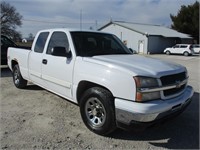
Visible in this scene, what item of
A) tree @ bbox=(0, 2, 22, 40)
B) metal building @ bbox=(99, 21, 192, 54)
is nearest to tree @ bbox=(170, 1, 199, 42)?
metal building @ bbox=(99, 21, 192, 54)

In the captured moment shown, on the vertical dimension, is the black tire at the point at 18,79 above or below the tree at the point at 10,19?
below

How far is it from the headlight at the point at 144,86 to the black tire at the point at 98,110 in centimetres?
51

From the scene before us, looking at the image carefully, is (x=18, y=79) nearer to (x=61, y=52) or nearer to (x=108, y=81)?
(x=61, y=52)

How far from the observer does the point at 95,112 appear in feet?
13.5

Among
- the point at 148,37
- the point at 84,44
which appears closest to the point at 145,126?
the point at 84,44

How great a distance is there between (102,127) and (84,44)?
1.85 m

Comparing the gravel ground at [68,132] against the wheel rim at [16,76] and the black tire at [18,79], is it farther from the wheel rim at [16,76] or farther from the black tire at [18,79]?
the wheel rim at [16,76]

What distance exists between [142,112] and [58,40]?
2822 mm

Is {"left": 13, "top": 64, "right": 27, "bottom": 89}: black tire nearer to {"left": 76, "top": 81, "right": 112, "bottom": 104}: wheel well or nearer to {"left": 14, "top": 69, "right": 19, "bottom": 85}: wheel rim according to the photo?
{"left": 14, "top": 69, "right": 19, "bottom": 85}: wheel rim

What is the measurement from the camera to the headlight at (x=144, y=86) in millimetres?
3475

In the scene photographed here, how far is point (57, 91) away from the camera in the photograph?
5.12 metres

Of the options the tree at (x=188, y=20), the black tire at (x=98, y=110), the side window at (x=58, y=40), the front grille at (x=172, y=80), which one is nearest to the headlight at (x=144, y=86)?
the front grille at (x=172, y=80)

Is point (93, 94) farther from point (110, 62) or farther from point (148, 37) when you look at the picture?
point (148, 37)

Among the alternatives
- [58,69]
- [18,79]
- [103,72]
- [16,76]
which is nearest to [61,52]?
[58,69]
